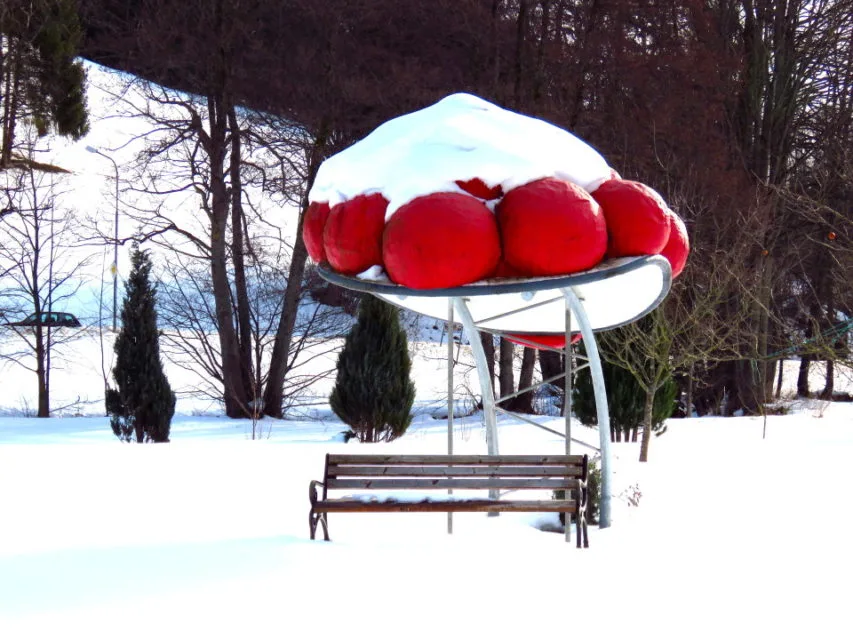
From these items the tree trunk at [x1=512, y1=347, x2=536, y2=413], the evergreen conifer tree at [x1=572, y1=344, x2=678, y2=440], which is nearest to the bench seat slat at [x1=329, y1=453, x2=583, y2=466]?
the evergreen conifer tree at [x1=572, y1=344, x2=678, y2=440]

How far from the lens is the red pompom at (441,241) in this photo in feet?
16.6

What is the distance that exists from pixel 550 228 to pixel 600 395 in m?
2.28

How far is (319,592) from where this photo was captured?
15.5 ft

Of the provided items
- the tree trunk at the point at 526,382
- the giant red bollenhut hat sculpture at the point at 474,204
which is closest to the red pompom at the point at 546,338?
the giant red bollenhut hat sculpture at the point at 474,204

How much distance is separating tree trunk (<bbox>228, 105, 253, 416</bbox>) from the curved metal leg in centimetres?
1351

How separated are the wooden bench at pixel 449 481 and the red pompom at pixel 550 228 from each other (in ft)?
5.04

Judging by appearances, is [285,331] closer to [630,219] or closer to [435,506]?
[435,506]

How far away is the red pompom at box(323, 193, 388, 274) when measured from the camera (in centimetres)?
549

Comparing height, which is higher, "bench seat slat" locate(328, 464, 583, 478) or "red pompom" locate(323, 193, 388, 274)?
"red pompom" locate(323, 193, 388, 274)

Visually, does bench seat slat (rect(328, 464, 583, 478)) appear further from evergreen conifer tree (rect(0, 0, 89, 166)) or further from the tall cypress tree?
evergreen conifer tree (rect(0, 0, 89, 166))

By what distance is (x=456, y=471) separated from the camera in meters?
6.21

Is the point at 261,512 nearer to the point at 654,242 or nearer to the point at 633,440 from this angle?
the point at 654,242

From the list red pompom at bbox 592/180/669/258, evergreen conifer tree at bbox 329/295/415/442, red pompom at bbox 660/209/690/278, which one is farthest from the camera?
evergreen conifer tree at bbox 329/295/415/442

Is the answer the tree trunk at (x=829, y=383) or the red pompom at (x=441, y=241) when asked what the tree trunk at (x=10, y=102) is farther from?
the tree trunk at (x=829, y=383)
